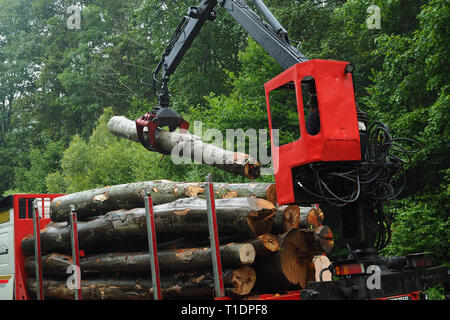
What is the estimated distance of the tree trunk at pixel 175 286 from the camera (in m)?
6.06

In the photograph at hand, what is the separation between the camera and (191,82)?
82.5ft

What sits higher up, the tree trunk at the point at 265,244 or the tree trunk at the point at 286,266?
the tree trunk at the point at 265,244

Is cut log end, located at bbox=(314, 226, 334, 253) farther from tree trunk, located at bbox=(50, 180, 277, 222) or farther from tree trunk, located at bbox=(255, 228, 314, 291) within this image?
tree trunk, located at bbox=(50, 180, 277, 222)

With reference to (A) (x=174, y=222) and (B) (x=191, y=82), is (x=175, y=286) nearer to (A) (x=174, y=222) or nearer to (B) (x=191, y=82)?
(A) (x=174, y=222)

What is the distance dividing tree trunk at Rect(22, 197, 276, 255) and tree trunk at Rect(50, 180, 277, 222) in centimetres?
21

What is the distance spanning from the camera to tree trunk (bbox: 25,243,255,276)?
6055mm

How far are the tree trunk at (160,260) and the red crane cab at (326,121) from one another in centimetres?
89

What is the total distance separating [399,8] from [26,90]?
112 ft

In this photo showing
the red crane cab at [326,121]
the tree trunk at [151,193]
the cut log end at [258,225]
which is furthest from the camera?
the tree trunk at [151,193]

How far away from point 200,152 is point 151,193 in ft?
9.05

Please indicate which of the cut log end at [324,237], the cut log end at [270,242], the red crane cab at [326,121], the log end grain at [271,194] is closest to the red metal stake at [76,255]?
the cut log end at [270,242]
